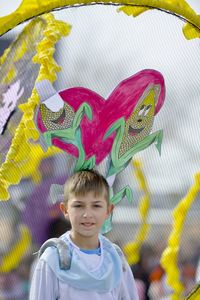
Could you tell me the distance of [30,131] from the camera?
12.2ft

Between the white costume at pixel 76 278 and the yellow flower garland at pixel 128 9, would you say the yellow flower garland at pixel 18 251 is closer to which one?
the white costume at pixel 76 278

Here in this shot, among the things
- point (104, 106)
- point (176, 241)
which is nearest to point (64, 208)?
point (104, 106)

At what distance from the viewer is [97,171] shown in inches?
144

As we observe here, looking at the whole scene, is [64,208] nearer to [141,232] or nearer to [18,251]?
[18,251]

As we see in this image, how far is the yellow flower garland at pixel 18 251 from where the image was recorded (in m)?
3.72

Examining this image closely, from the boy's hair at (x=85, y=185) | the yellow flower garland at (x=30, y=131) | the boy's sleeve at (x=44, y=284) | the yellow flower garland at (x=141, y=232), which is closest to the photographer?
the boy's sleeve at (x=44, y=284)

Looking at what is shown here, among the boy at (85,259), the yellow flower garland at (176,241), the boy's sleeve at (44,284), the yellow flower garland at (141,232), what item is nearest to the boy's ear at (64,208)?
the boy at (85,259)

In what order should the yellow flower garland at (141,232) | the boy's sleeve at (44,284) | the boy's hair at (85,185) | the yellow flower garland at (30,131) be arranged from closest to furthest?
the boy's sleeve at (44,284) < the boy's hair at (85,185) < the yellow flower garland at (30,131) < the yellow flower garland at (141,232)

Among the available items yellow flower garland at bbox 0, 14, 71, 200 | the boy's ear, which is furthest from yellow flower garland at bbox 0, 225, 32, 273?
the boy's ear

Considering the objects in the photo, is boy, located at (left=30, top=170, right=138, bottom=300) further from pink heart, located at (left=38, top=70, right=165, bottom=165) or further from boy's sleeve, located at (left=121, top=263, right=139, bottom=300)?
pink heart, located at (left=38, top=70, right=165, bottom=165)

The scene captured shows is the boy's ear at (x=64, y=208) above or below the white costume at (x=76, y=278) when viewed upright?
above

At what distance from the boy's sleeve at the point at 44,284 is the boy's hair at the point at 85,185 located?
294mm

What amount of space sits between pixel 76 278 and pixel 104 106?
2.74 ft

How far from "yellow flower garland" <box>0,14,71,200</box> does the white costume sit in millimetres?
446
